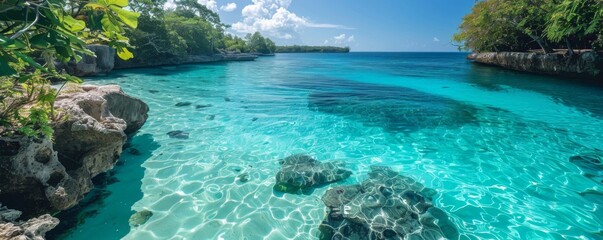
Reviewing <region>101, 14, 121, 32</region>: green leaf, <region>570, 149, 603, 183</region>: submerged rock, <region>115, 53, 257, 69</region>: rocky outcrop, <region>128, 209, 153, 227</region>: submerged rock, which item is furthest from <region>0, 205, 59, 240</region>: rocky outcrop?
<region>115, 53, 257, 69</region>: rocky outcrop

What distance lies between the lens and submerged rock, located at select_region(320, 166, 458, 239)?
15.1 ft

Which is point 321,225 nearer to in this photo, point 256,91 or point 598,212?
point 598,212

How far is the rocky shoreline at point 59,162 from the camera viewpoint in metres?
3.71

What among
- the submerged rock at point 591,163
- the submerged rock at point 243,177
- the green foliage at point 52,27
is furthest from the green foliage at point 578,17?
the green foliage at point 52,27

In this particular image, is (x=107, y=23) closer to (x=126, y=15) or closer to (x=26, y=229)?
(x=126, y=15)

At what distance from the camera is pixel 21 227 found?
2951 mm

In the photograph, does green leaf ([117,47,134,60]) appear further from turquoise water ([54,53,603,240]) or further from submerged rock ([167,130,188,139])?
submerged rock ([167,130,188,139])

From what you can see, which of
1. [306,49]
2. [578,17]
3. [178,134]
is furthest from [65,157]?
[306,49]

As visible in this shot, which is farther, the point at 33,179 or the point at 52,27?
the point at 33,179

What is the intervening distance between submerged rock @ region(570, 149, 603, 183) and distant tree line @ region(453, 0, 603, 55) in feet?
47.0

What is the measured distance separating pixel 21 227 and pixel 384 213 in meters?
5.26

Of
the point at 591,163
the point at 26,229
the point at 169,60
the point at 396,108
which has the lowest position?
the point at 591,163

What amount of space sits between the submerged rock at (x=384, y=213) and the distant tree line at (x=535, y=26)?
67.0 feet

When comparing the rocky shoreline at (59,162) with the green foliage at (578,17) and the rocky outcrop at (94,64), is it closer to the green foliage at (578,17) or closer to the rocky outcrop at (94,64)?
the rocky outcrop at (94,64)
